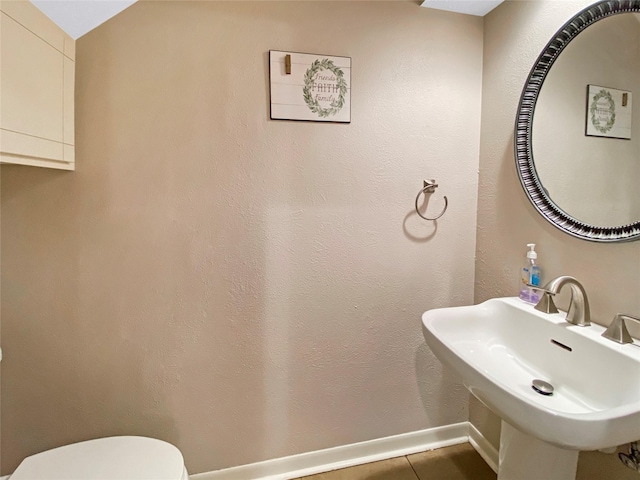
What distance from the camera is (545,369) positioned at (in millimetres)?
1114

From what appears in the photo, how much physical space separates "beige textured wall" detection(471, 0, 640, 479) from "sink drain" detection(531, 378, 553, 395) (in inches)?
11.5

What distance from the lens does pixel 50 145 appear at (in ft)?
3.43

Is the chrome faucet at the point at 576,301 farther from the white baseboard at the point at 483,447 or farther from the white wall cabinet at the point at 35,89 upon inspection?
the white wall cabinet at the point at 35,89

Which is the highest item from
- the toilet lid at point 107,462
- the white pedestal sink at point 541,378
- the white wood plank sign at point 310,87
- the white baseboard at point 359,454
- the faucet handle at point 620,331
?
the white wood plank sign at point 310,87

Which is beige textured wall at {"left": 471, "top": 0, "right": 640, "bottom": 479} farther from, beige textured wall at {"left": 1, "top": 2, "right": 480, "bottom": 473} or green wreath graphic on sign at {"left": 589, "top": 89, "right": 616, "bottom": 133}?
green wreath graphic on sign at {"left": 589, "top": 89, "right": 616, "bottom": 133}

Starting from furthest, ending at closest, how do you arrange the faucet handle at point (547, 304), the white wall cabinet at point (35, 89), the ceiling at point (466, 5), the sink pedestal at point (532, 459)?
the ceiling at point (466, 5) < the faucet handle at point (547, 304) < the sink pedestal at point (532, 459) < the white wall cabinet at point (35, 89)

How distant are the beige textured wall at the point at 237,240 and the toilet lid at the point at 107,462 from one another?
0.70 feet

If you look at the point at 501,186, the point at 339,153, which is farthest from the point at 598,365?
the point at 339,153

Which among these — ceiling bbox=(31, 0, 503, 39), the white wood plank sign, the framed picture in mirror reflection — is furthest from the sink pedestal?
ceiling bbox=(31, 0, 503, 39)

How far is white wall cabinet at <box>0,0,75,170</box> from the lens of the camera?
872 millimetres

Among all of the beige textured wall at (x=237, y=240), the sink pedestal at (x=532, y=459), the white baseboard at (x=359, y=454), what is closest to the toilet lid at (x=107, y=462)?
the beige textured wall at (x=237, y=240)

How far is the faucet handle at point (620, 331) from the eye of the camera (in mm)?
934

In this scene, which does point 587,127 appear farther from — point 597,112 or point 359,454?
point 359,454

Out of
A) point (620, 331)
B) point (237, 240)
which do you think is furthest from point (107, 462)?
point (620, 331)
